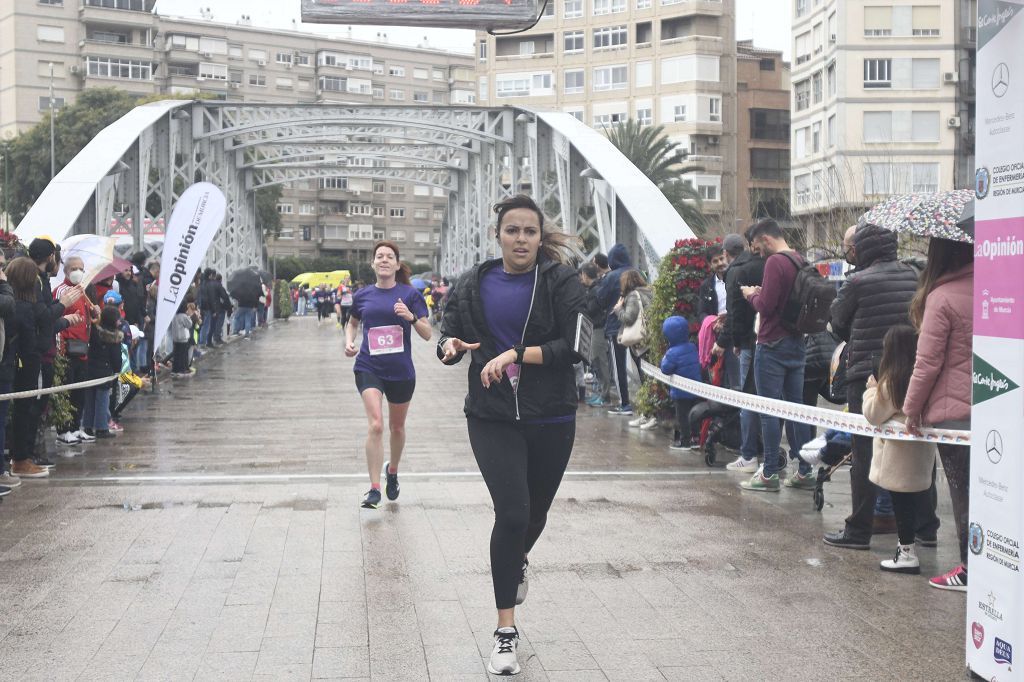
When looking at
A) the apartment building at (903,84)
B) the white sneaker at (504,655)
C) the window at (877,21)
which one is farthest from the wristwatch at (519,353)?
the window at (877,21)

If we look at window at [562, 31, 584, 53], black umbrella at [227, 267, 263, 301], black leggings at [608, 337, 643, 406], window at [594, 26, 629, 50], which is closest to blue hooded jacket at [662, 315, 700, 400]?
black leggings at [608, 337, 643, 406]

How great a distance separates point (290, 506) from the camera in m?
8.87

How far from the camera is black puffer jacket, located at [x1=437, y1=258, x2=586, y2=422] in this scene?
5355 millimetres

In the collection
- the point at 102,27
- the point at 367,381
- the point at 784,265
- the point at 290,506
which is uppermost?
the point at 102,27

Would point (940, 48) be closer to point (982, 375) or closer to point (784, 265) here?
point (784, 265)

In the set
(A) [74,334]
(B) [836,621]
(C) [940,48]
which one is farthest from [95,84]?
(B) [836,621]

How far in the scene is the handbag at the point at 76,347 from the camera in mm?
11992

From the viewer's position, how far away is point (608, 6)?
282ft

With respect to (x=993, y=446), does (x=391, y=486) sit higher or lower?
lower

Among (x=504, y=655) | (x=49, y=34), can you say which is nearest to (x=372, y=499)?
(x=504, y=655)

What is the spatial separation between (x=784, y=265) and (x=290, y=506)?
150 inches

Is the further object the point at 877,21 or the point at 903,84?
the point at 903,84

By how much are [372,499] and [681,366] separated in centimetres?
433

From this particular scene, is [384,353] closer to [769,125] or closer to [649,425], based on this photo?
[649,425]
